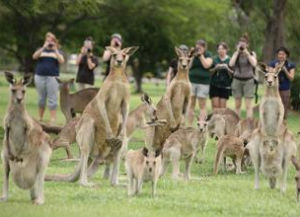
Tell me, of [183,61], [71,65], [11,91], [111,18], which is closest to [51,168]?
[183,61]

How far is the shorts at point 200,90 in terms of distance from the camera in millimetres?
20297

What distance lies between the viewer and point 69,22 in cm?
4200

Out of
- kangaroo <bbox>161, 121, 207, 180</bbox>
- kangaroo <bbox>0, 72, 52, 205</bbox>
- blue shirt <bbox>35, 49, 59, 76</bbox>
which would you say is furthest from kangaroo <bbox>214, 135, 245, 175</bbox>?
blue shirt <bbox>35, 49, 59, 76</bbox>

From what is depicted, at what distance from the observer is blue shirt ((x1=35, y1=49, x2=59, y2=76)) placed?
20844 mm

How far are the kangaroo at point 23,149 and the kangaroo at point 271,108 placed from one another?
3.98 metres

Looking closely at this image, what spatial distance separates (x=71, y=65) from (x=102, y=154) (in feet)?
262

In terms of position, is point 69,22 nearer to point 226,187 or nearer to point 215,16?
point 215,16

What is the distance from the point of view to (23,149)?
1039 cm

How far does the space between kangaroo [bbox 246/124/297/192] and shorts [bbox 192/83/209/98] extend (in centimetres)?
716

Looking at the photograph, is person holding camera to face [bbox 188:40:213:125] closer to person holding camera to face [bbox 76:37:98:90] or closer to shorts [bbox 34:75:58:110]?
person holding camera to face [bbox 76:37:98:90]

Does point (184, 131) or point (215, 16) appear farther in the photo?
point (215, 16)

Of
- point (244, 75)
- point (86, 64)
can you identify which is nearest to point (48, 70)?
point (86, 64)

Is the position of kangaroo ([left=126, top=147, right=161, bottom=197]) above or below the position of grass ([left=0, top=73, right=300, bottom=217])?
above

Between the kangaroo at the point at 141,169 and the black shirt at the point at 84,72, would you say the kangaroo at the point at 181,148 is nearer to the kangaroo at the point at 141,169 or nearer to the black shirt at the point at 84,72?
the kangaroo at the point at 141,169
